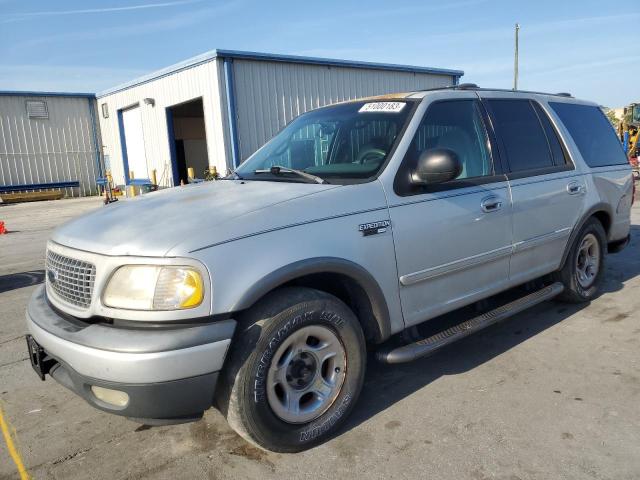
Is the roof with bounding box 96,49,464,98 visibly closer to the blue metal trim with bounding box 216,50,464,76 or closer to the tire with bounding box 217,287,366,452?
the blue metal trim with bounding box 216,50,464,76

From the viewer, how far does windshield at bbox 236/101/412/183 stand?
3191mm

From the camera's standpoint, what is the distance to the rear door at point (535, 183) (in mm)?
3807

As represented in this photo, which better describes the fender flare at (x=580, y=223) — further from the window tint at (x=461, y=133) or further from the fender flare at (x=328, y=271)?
the fender flare at (x=328, y=271)

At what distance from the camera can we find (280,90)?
14.5 meters

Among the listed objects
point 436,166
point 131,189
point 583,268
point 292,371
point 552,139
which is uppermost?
point 552,139

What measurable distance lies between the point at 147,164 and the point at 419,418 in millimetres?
17387

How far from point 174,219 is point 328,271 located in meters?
0.82

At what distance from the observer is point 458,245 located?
3.27 meters

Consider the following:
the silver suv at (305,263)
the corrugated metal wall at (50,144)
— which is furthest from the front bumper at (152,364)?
the corrugated metal wall at (50,144)

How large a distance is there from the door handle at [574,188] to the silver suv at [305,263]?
0.05 metres

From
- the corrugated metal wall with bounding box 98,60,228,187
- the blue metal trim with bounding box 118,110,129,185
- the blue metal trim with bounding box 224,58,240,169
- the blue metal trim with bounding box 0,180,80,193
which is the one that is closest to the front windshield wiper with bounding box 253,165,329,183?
the corrugated metal wall with bounding box 98,60,228,187

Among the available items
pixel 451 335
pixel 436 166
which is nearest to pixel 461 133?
pixel 436 166

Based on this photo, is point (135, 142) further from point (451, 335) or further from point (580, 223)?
point (451, 335)

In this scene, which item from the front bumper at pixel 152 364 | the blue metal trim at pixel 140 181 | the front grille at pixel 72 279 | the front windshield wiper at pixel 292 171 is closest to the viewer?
the front bumper at pixel 152 364
